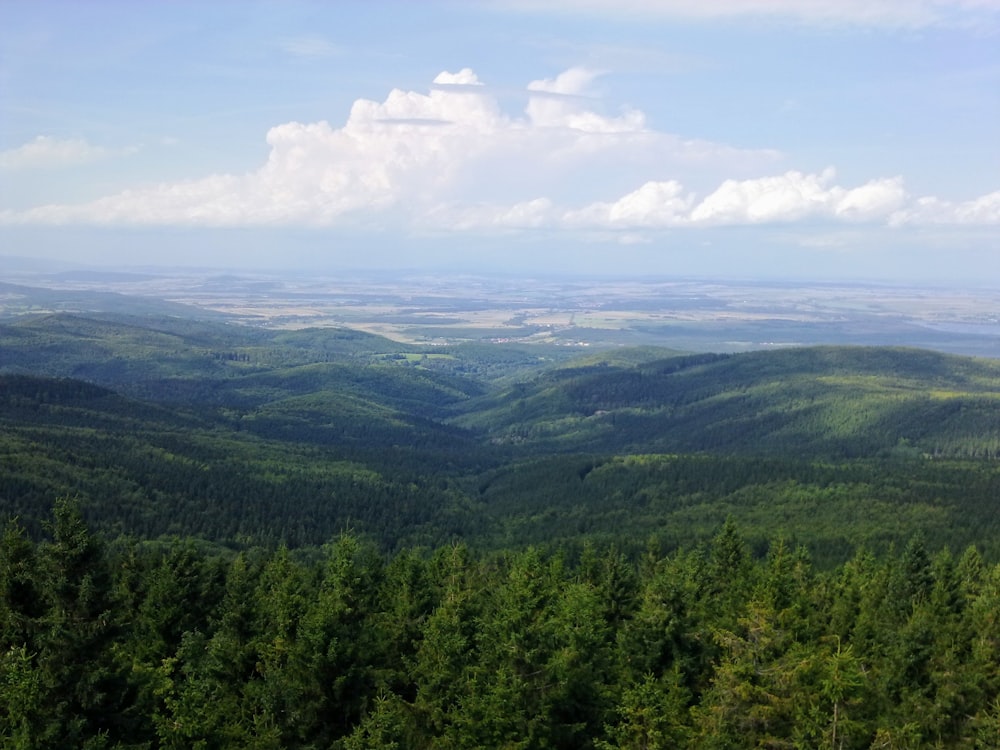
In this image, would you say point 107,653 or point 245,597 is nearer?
point 107,653

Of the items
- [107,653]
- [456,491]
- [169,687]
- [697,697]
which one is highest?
[107,653]

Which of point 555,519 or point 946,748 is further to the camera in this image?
point 555,519

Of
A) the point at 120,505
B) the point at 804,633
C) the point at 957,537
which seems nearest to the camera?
the point at 804,633

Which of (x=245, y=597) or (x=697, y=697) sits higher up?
(x=245, y=597)

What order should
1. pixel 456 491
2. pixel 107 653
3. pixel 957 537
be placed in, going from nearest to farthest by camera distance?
pixel 107 653 → pixel 957 537 → pixel 456 491

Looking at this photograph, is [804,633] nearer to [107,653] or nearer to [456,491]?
[107,653]

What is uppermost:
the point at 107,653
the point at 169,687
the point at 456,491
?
the point at 107,653

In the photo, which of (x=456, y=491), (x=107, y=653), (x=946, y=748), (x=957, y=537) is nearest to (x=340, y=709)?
(x=107, y=653)

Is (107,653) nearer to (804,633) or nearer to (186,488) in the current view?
(804,633)

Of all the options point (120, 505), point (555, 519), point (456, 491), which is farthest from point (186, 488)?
point (555, 519)
